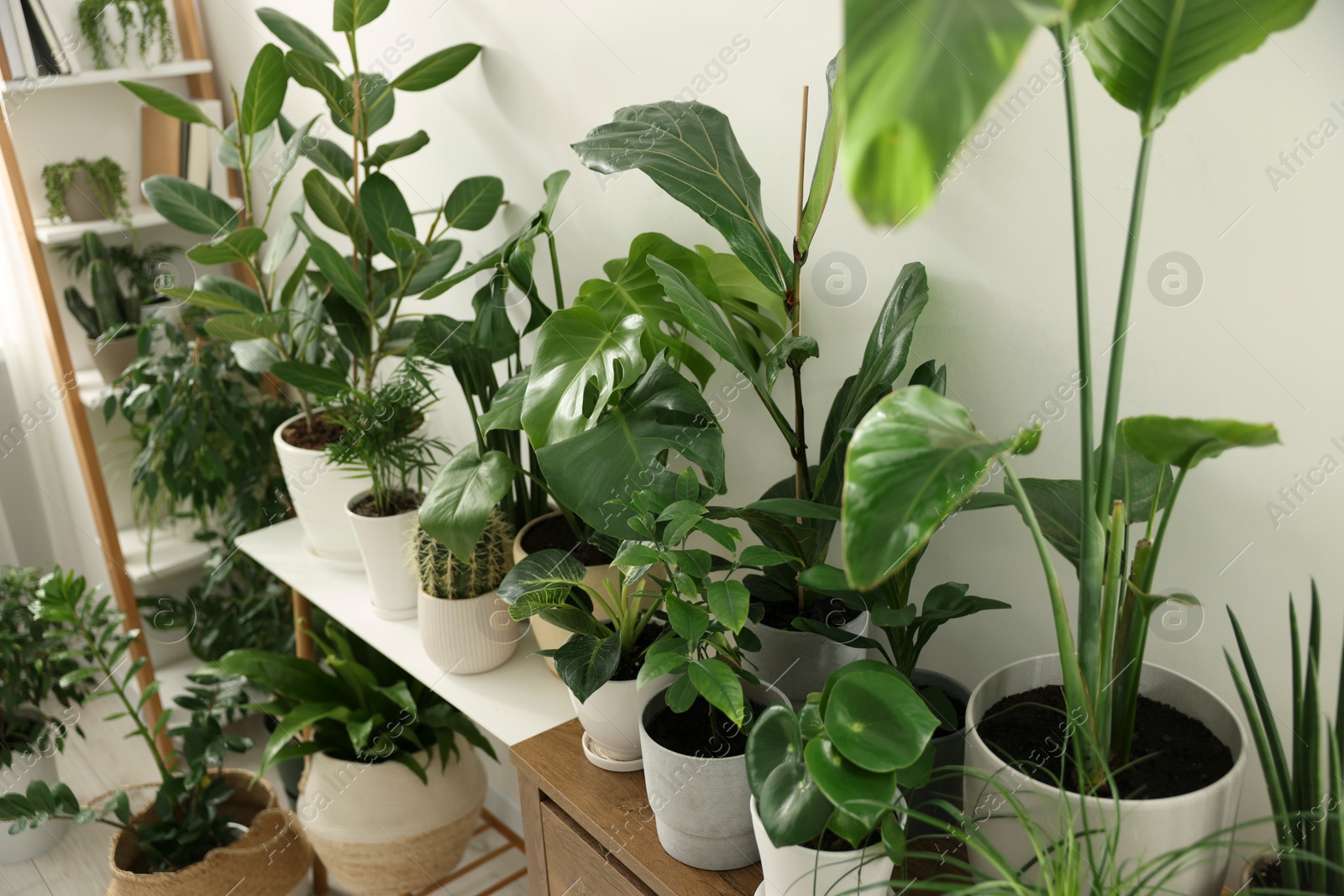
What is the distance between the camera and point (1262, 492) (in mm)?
851

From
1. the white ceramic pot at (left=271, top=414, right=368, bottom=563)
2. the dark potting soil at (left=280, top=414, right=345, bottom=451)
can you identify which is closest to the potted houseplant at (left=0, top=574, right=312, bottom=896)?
the white ceramic pot at (left=271, top=414, right=368, bottom=563)

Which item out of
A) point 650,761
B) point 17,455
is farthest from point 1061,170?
point 17,455

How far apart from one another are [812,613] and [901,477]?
1.75ft

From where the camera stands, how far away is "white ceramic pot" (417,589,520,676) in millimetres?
1362

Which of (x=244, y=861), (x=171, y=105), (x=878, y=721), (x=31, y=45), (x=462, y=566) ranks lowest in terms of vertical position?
(x=244, y=861)

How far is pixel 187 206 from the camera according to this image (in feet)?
5.55

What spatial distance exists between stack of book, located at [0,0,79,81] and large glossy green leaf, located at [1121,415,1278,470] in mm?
2181

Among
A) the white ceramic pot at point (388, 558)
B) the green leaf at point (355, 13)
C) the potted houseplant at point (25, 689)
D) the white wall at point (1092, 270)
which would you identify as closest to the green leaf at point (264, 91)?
the green leaf at point (355, 13)

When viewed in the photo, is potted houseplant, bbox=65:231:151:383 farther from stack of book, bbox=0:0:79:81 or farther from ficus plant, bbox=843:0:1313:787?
ficus plant, bbox=843:0:1313:787

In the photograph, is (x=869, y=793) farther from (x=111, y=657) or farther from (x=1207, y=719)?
(x=111, y=657)

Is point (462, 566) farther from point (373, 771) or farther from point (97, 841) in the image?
point (97, 841)

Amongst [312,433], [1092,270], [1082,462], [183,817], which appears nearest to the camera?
[1082,462]

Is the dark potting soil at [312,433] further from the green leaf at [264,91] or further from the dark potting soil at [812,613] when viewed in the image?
the dark potting soil at [812,613]

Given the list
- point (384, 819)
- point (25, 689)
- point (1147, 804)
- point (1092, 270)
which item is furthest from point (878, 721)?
point (25, 689)
